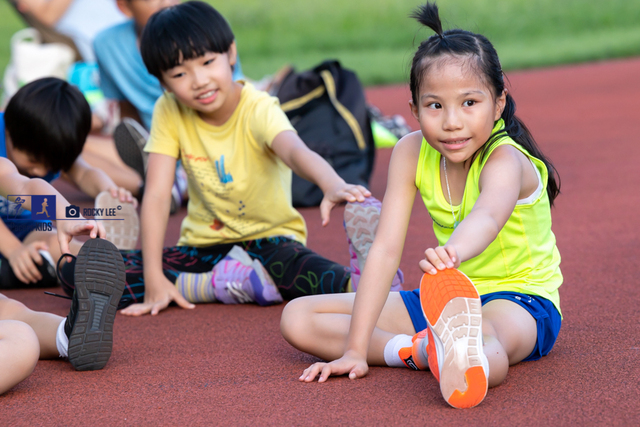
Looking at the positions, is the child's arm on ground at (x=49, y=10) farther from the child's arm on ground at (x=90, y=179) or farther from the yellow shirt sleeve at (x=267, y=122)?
the yellow shirt sleeve at (x=267, y=122)

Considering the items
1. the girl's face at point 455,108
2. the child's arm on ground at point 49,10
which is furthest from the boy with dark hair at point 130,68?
the child's arm on ground at point 49,10

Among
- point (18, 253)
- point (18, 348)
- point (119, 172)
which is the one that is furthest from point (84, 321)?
point (119, 172)

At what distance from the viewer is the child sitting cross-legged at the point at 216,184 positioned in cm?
237

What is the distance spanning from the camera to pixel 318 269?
7.77ft

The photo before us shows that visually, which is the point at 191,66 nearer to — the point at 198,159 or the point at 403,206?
the point at 198,159

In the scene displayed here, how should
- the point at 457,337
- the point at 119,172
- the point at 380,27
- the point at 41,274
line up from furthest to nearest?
1. the point at 380,27
2. the point at 119,172
3. the point at 41,274
4. the point at 457,337

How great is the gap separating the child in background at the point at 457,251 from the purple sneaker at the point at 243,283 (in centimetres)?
55

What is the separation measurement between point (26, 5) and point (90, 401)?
8.43m

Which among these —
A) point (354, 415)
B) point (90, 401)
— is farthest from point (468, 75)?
point (90, 401)

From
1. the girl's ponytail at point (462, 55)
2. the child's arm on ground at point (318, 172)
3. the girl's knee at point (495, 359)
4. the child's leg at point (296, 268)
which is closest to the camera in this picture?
the girl's knee at point (495, 359)

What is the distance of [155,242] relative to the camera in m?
2.43

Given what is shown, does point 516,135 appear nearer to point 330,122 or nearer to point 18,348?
point 18,348

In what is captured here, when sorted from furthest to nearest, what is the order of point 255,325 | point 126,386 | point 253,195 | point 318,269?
point 253,195 < point 318,269 < point 255,325 < point 126,386

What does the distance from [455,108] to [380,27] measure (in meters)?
12.3
